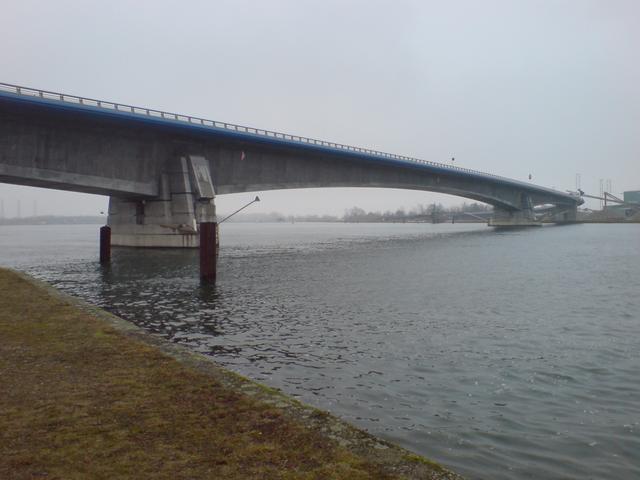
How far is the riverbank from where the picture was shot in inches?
221

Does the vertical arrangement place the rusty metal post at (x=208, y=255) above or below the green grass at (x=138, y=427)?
above

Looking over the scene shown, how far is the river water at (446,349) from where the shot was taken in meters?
8.03

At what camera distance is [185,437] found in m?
6.44

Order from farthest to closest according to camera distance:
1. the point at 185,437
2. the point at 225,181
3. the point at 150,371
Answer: the point at 225,181
the point at 150,371
the point at 185,437

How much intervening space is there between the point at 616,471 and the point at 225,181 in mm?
55476

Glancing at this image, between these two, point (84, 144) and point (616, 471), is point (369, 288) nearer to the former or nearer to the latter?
point (616, 471)

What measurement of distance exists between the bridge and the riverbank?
21553mm

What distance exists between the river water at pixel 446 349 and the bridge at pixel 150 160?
1066 cm

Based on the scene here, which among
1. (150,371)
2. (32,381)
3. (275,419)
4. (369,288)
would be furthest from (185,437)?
(369,288)

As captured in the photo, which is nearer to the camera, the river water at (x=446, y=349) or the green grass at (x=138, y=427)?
the green grass at (x=138, y=427)

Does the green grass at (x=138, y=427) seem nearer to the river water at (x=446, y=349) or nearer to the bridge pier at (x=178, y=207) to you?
the river water at (x=446, y=349)

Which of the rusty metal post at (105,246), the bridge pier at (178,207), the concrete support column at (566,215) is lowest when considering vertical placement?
the rusty metal post at (105,246)

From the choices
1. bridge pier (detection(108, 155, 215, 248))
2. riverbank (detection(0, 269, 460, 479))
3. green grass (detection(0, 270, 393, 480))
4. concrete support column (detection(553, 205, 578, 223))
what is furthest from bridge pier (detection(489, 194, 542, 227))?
green grass (detection(0, 270, 393, 480))

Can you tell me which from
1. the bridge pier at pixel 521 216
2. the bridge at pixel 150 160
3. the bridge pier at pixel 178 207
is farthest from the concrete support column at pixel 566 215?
the bridge pier at pixel 178 207
